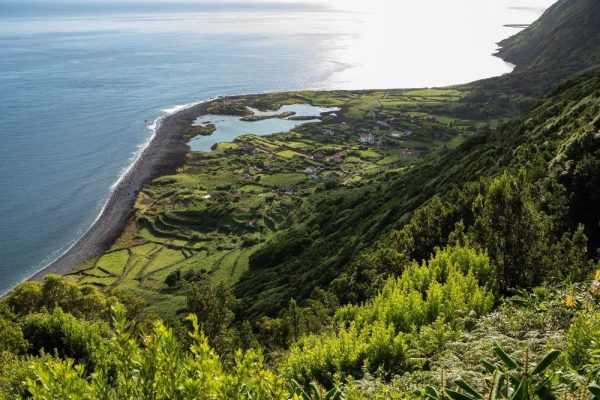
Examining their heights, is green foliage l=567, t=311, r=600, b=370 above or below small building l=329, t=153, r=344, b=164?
above

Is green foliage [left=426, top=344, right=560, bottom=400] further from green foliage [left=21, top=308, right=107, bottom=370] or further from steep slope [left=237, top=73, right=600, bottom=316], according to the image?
green foliage [left=21, top=308, right=107, bottom=370]

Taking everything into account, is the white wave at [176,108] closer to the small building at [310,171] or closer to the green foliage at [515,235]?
the small building at [310,171]

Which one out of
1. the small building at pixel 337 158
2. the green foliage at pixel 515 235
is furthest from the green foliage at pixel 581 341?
the small building at pixel 337 158

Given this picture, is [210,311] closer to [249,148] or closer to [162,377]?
[162,377]

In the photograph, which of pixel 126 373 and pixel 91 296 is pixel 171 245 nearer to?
pixel 91 296


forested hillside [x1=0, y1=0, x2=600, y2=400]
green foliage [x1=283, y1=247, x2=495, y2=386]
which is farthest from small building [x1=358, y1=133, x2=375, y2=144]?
green foliage [x1=283, y1=247, x2=495, y2=386]

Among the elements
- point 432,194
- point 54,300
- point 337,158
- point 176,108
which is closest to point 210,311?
point 54,300
